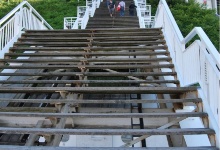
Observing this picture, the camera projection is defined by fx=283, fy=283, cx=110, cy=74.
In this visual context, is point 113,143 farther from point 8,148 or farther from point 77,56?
point 8,148

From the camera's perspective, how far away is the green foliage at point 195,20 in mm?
13556

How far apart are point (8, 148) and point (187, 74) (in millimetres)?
2344

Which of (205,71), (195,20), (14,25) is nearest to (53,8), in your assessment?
(195,20)

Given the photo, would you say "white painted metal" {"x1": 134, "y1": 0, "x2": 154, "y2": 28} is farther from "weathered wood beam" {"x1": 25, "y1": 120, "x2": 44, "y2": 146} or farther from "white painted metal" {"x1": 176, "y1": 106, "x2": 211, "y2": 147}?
"weathered wood beam" {"x1": 25, "y1": 120, "x2": 44, "y2": 146}

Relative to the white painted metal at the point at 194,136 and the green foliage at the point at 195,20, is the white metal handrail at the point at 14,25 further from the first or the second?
the green foliage at the point at 195,20

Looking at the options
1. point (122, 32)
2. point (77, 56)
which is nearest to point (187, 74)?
point (77, 56)

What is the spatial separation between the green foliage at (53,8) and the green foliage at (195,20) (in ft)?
20.8

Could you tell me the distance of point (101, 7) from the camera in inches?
580

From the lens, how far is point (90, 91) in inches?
140

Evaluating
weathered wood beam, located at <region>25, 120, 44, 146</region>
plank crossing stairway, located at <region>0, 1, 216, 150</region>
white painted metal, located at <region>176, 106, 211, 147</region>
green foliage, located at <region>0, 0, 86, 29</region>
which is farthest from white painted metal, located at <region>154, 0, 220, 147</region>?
green foliage, located at <region>0, 0, 86, 29</region>

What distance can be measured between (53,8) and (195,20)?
31.0ft

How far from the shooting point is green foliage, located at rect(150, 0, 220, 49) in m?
13.6

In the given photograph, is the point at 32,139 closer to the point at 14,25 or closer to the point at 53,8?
the point at 14,25

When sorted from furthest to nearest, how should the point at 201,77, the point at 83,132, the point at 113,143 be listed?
the point at 113,143, the point at 201,77, the point at 83,132
